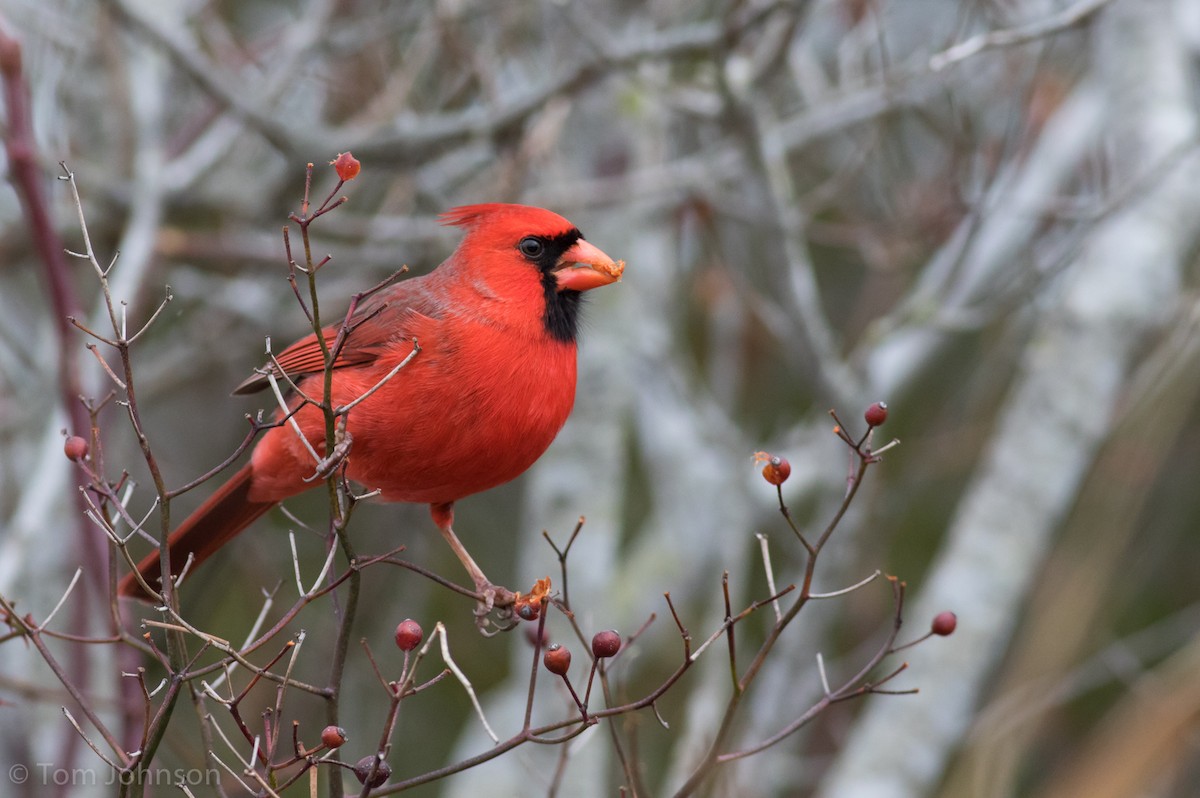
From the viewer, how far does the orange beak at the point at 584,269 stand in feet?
9.24

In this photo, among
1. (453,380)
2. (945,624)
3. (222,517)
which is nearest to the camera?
(945,624)

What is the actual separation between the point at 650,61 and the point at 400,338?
138 cm

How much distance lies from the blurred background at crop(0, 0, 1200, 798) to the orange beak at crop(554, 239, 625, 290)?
3.15 feet

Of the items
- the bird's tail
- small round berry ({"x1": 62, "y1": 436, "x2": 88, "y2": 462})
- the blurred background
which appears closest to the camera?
small round berry ({"x1": 62, "y1": 436, "x2": 88, "y2": 462})

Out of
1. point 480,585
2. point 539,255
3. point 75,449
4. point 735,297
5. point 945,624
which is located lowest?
point 945,624

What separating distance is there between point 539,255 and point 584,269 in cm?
12

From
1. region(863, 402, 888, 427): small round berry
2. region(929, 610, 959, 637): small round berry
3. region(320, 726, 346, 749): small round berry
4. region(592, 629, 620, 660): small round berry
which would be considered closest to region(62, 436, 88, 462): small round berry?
region(320, 726, 346, 749): small round berry

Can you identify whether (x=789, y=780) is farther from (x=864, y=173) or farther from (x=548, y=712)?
(x=864, y=173)

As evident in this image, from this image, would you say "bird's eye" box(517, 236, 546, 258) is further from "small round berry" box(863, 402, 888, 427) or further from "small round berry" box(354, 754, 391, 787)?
"small round berry" box(354, 754, 391, 787)

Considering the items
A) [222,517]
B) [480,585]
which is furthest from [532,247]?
[222,517]

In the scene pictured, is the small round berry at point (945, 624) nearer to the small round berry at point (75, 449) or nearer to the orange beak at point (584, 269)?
the orange beak at point (584, 269)

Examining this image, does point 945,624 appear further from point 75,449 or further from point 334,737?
point 75,449

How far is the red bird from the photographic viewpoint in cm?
257

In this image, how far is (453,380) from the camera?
2.60 m
